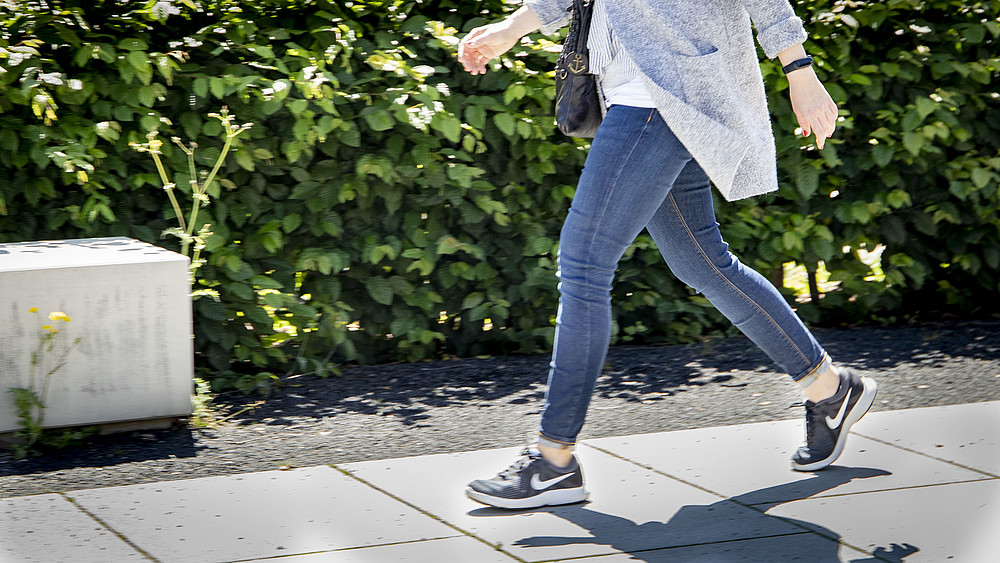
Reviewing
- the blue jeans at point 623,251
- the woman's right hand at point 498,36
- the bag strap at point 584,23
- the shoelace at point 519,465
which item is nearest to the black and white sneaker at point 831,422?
the blue jeans at point 623,251

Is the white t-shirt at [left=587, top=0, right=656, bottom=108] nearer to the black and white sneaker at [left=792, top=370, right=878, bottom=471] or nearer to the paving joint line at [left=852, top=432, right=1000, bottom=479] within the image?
the black and white sneaker at [left=792, top=370, right=878, bottom=471]

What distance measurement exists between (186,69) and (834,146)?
283cm

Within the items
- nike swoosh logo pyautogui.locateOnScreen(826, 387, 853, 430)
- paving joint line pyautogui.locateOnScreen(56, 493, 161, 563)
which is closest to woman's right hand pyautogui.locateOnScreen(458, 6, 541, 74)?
nike swoosh logo pyautogui.locateOnScreen(826, 387, 853, 430)

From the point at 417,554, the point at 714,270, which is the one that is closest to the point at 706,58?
the point at 714,270

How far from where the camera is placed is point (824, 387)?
350cm

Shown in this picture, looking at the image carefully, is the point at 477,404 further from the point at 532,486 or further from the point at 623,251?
the point at 623,251

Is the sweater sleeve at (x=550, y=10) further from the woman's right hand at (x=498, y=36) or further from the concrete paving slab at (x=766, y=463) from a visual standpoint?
the concrete paving slab at (x=766, y=463)

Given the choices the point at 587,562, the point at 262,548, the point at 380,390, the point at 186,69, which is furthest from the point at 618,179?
the point at 186,69

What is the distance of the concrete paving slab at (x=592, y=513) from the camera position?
3.00 meters

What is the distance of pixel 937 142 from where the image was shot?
5.41 metres

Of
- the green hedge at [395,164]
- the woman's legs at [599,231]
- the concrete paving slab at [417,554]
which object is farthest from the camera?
the green hedge at [395,164]

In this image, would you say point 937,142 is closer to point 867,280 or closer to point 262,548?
point 867,280

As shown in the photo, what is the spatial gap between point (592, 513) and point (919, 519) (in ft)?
2.87

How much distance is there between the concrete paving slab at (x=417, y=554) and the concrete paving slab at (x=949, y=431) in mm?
1598
